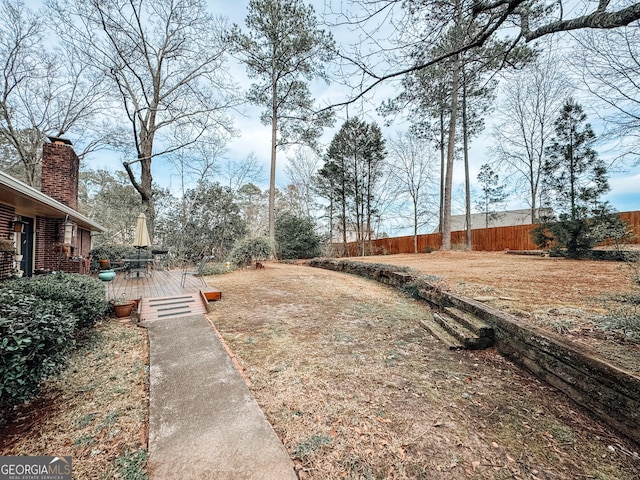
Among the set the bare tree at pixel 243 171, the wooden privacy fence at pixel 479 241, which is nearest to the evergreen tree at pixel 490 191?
the wooden privacy fence at pixel 479 241

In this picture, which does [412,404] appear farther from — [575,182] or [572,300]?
[575,182]

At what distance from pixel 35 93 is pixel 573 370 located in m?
18.9

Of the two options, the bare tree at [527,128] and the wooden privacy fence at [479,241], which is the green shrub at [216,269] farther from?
the bare tree at [527,128]

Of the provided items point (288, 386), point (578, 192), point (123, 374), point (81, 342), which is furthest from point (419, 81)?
point (578, 192)

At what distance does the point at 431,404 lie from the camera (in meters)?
2.09

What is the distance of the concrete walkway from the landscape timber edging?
2.21m

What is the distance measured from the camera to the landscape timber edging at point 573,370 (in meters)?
1.69

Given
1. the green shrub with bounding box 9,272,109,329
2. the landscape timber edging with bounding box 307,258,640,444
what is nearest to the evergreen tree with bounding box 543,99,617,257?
the landscape timber edging with bounding box 307,258,640,444

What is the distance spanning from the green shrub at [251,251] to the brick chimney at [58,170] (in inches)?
207

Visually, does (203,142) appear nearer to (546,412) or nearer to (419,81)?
(419,81)

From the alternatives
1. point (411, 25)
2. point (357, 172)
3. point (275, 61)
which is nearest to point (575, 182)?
point (411, 25)

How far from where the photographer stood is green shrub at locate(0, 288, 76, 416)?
1.85 metres

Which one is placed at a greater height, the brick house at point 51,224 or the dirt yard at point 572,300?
the brick house at point 51,224

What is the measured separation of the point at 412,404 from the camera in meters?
2.10
